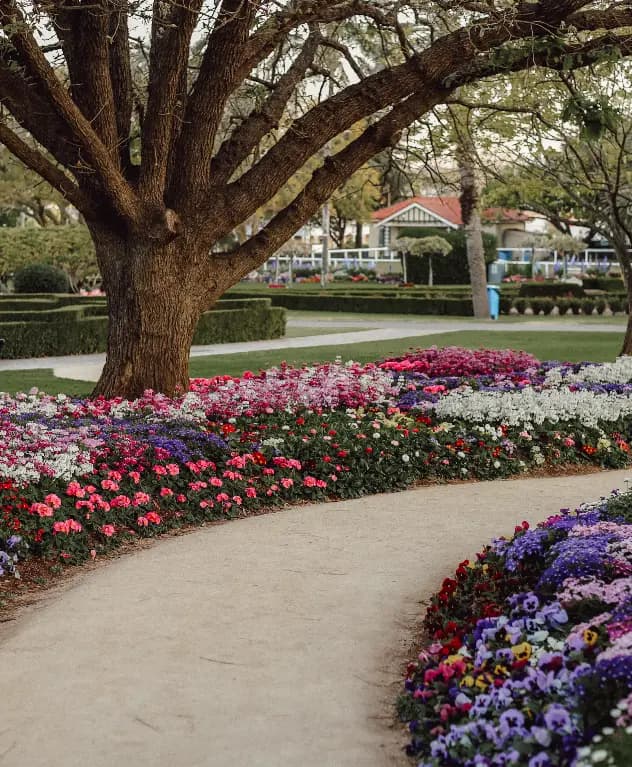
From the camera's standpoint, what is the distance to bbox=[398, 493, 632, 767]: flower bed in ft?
10.4

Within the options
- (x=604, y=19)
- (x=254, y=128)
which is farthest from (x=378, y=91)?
(x=604, y=19)

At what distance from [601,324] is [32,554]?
23.1 meters

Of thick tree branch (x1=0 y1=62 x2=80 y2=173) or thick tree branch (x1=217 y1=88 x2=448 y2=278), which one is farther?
thick tree branch (x1=217 y1=88 x2=448 y2=278)

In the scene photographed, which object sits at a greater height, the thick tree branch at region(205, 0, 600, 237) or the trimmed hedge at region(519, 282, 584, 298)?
the thick tree branch at region(205, 0, 600, 237)

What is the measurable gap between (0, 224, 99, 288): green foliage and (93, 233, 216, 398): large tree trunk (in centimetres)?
2457

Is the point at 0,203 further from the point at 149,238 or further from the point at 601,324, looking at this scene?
the point at 149,238

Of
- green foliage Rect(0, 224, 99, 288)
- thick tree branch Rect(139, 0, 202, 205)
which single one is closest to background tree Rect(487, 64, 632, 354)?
thick tree branch Rect(139, 0, 202, 205)

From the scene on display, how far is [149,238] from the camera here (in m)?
9.23

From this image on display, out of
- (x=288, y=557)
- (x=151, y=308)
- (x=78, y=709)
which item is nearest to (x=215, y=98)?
A: (x=151, y=308)

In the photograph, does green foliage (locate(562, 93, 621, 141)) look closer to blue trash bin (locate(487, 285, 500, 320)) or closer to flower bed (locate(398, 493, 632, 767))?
flower bed (locate(398, 493, 632, 767))

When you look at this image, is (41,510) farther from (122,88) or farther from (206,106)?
(122,88)

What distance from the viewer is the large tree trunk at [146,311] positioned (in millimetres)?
9328

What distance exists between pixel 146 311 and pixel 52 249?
83.8ft

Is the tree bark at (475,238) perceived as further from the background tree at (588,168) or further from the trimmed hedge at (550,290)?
the trimmed hedge at (550,290)
